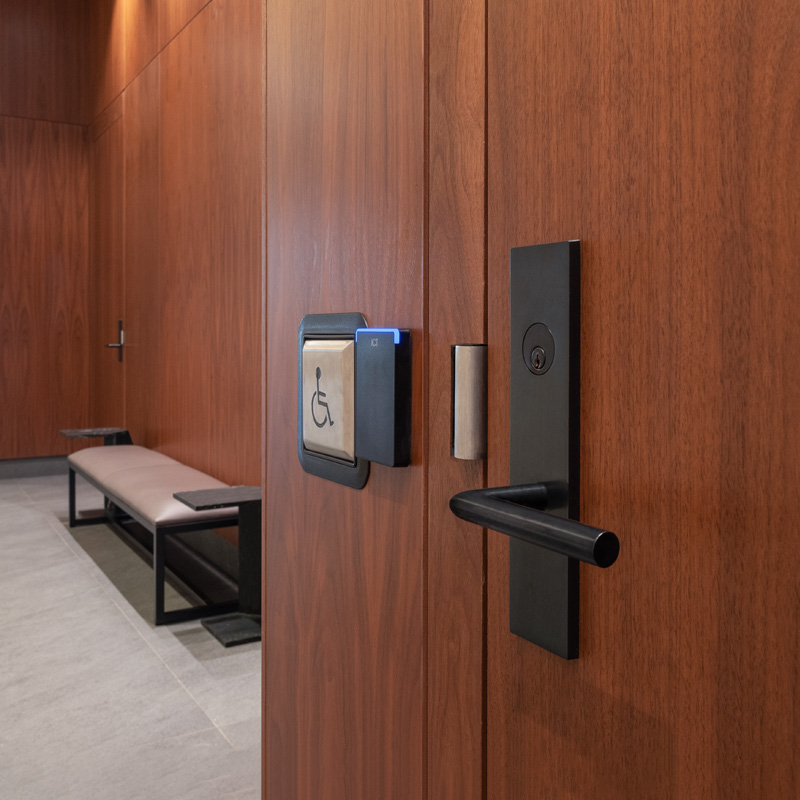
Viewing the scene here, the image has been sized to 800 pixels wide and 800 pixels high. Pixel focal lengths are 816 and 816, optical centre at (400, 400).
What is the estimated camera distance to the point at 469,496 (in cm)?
58

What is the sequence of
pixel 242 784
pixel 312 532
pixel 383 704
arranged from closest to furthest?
1. pixel 383 704
2. pixel 312 532
3. pixel 242 784

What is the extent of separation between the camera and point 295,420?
40.8 inches

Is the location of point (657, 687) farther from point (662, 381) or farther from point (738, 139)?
point (738, 139)

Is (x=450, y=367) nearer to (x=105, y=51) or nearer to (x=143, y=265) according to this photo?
(x=143, y=265)

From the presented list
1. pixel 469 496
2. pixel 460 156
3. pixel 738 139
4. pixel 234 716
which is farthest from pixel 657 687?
pixel 234 716

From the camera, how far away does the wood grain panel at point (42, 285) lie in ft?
21.8

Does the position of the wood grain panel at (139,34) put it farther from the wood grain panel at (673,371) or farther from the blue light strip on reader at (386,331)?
the wood grain panel at (673,371)

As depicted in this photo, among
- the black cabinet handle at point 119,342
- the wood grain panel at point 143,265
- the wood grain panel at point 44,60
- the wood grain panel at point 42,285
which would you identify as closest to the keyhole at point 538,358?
the wood grain panel at point 143,265

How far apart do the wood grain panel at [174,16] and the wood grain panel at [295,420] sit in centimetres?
350

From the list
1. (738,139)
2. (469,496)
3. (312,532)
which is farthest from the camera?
(312,532)

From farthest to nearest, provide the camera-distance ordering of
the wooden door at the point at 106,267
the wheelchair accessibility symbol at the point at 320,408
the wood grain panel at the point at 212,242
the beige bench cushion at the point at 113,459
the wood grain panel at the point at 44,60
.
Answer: the wood grain panel at the point at 44,60 < the wooden door at the point at 106,267 < the beige bench cushion at the point at 113,459 < the wood grain panel at the point at 212,242 < the wheelchair accessibility symbol at the point at 320,408

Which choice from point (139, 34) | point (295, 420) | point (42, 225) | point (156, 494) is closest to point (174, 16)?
point (139, 34)

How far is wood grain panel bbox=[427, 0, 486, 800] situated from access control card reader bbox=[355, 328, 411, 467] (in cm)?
4

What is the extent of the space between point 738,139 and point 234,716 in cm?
247
